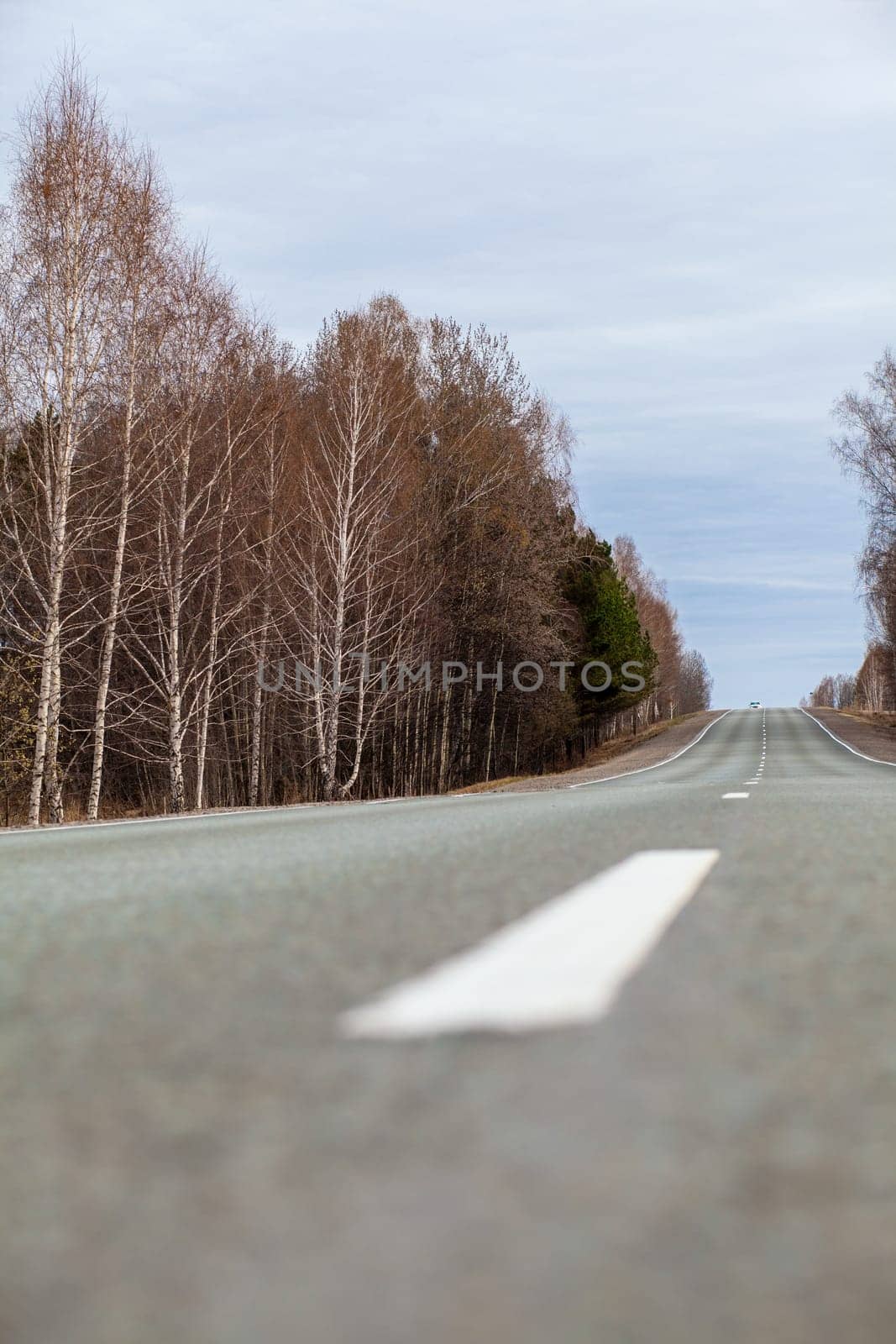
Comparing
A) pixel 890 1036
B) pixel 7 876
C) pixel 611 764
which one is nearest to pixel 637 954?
pixel 890 1036

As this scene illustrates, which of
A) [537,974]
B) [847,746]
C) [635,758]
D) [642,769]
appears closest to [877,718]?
[847,746]

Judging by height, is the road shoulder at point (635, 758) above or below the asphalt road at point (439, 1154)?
below

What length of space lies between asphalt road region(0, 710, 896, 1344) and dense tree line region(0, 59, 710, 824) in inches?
624

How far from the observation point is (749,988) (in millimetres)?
1370

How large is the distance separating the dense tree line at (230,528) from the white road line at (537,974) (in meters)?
15.3

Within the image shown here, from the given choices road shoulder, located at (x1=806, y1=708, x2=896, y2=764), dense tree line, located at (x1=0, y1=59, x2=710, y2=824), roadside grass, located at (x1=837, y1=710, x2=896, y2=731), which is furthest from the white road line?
roadside grass, located at (x1=837, y1=710, x2=896, y2=731)

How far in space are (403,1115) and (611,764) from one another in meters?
43.2

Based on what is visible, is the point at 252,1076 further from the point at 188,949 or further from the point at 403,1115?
the point at 188,949

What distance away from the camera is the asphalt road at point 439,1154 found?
1.94 ft

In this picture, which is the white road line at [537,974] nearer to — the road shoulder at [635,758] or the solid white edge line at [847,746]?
the road shoulder at [635,758]

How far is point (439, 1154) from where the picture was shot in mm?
768

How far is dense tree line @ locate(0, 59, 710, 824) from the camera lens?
18250mm

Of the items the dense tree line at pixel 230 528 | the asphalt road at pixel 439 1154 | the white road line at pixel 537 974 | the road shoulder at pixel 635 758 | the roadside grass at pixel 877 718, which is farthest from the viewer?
the roadside grass at pixel 877 718

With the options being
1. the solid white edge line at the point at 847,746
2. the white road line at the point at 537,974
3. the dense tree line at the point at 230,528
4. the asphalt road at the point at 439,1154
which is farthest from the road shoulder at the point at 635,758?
the asphalt road at the point at 439,1154
